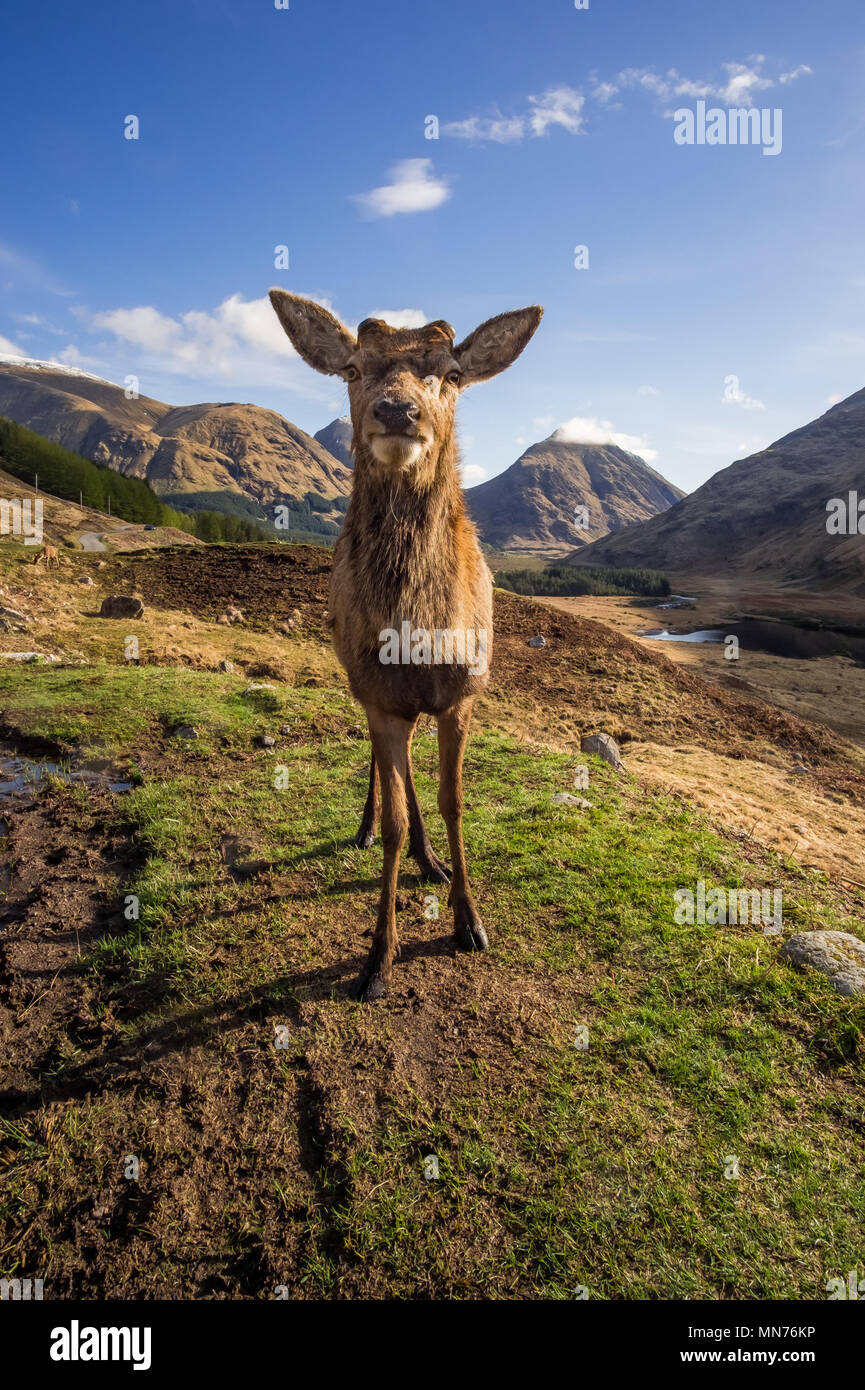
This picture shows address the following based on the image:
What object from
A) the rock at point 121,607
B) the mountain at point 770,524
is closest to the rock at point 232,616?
the rock at point 121,607

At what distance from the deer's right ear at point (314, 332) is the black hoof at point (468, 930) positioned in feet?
14.4

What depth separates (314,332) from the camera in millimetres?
4637

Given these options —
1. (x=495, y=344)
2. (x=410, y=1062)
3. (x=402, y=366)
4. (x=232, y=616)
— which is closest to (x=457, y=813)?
(x=410, y=1062)

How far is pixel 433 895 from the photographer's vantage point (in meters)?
5.67

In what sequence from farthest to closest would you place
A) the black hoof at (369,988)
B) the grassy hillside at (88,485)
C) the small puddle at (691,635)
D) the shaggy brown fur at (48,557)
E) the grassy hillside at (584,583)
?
1. the grassy hillside at (584,583)
2. the grassy hillside at (88,485)
3. the small puddle at (691,635)
4. the shaggy brown fur at (48,557)
5. the black hoof at (369,988)

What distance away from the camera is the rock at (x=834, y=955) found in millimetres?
4359

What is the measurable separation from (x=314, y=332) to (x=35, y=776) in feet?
21.8

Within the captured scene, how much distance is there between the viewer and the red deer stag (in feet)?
13.8

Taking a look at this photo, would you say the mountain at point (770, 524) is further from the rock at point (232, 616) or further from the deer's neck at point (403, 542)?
the deer's neck at point (403, 542)

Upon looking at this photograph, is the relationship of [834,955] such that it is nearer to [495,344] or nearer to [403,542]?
[403,542]

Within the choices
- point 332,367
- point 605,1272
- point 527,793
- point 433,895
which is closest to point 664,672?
point 527,793

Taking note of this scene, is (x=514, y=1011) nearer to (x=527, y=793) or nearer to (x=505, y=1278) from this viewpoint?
(x=505, y=1278)

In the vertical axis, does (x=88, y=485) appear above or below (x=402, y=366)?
above
